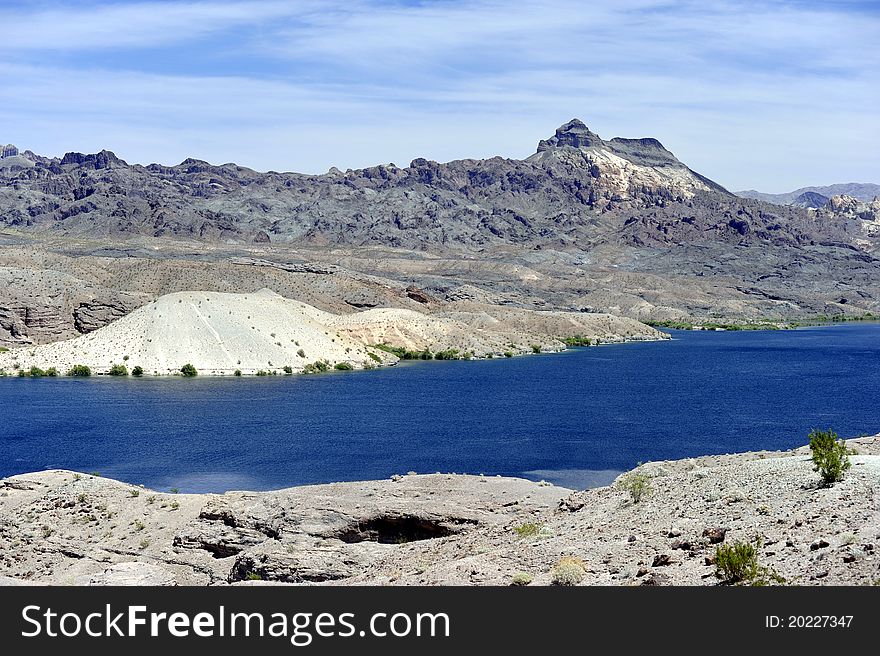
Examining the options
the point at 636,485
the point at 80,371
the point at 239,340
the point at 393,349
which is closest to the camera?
the point at 636,485

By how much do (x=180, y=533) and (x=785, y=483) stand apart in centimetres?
1713

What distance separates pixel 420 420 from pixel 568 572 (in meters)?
49.1

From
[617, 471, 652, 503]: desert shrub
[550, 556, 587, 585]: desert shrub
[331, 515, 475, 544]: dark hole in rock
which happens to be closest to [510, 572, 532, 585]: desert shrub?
[550, 556, 587, 585]: desert shrub

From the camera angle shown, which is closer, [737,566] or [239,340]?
[737,566]

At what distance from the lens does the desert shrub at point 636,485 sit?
84.0 feet

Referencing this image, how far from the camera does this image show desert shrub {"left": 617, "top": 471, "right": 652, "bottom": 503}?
84.0 feet

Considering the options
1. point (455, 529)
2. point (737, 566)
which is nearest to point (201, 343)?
point (455, 529)

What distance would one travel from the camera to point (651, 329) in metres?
169

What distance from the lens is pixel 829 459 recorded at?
72.8 ft

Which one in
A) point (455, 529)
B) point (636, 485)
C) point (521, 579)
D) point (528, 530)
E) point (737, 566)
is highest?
point (737, 566)

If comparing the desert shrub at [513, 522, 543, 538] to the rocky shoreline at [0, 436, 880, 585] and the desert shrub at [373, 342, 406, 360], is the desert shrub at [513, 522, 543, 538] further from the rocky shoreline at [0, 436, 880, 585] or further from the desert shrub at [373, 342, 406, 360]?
the desert shrub at [373, 342, 406, 360]

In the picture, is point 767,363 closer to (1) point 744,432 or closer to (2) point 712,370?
(2) point 712,370

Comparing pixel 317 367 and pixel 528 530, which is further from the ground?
pixel 528 530

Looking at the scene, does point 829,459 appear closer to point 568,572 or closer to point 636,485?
point 636,485
